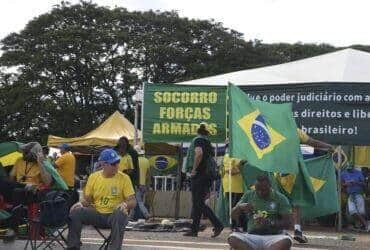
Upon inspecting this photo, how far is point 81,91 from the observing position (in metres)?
49.2

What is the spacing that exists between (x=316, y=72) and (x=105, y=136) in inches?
410

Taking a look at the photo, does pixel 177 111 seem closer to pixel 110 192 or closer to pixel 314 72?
pixel 314 72

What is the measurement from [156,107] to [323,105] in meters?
3.59

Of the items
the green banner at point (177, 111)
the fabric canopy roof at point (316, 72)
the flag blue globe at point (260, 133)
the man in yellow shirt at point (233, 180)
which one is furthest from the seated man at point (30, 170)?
the fabric canopy roof at point (316, 72)

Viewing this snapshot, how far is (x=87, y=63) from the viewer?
4791cm

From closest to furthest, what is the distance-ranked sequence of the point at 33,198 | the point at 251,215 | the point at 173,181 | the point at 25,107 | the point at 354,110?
the point at 251,215 → the point at 33,198 → the point at 354,110 → the point at 173,181 → the point at 25,107

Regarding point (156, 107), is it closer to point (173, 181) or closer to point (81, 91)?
point (173, 181)

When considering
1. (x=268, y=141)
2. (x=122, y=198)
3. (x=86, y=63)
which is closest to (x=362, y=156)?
(x=268, y=141)

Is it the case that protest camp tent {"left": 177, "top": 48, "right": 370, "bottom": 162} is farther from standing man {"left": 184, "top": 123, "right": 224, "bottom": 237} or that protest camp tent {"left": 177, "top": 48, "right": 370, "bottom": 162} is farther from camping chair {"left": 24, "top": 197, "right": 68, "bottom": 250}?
camping chair {"left": 24, "top": 197, "right": 68, "bottom": 250}

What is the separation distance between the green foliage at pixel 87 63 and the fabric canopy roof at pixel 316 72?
3107 centimetres

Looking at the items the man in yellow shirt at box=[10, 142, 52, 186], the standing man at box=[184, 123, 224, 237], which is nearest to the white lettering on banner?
the standing man at box=[184, 123, 224, 237]

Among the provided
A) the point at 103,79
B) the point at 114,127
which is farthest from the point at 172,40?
the point at 114,127

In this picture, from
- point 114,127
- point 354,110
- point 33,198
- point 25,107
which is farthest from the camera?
point 25,107

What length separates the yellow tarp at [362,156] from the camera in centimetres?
1936
